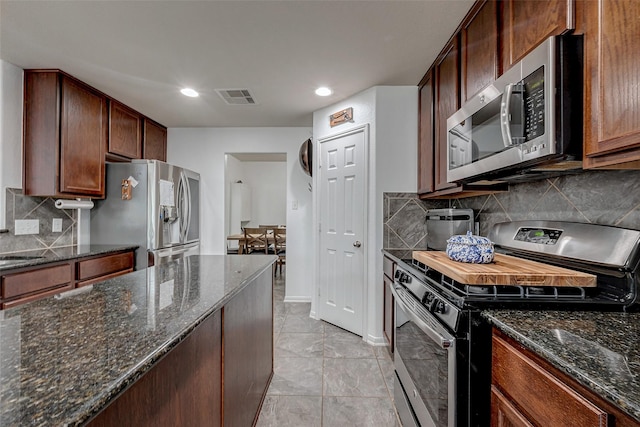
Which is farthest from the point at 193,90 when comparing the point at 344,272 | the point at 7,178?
the point at 344,272

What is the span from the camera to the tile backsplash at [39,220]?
94.4 inches

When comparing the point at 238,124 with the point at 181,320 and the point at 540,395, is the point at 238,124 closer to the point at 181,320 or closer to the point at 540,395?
the point at 181,320

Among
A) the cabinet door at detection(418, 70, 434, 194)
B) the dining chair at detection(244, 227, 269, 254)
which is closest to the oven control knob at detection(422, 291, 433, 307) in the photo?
the cabinet door at detection(418, 70, 434, 194)

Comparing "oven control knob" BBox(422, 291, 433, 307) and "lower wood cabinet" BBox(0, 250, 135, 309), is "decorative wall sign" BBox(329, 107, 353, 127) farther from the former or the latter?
"lower wood cabinet" BBox(0, 250, 135, 309)

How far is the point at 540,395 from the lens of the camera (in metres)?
0.77

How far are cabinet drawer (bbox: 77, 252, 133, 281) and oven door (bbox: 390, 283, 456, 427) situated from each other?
93.8 inches

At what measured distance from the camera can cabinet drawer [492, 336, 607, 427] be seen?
2.12ft

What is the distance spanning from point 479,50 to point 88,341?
2.08 metres

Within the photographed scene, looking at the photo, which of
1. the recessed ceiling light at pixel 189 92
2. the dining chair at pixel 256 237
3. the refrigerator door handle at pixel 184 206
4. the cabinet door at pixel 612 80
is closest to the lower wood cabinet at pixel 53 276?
the refrigerator door handle at pixel 184 206

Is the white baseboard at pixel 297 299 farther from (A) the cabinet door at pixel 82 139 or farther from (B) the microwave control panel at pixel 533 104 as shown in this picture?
(B) the microwave control panel at pixel 533 104

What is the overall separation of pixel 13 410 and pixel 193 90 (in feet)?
9.55

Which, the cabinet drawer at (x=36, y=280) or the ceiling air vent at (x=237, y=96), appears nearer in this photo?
the cabinet drawer at (x=36, y=280)

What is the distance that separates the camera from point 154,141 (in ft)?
12.5

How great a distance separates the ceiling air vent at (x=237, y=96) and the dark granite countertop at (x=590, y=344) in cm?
275
